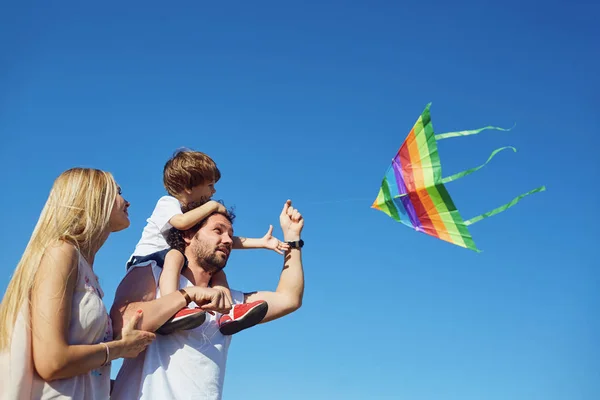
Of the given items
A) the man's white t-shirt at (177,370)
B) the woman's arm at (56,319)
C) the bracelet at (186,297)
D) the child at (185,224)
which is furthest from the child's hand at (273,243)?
the woman's arm at (56,319)

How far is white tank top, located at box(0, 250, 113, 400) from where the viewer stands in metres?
2.97

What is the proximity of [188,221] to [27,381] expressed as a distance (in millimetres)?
1961

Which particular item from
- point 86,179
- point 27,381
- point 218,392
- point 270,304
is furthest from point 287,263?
point 27,381

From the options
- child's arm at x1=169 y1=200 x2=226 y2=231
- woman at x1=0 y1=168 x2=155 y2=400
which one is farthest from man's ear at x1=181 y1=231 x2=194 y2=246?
woman at x1=0 y1=168 x2=155 y2=400

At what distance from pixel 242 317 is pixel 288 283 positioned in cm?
70

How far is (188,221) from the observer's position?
480cm

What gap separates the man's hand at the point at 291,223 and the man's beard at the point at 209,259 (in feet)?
2.08

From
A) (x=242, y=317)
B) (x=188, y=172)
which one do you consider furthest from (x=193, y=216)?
(x=242, y=317)

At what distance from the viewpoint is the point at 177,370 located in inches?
161

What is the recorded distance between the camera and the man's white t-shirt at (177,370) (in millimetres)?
4055

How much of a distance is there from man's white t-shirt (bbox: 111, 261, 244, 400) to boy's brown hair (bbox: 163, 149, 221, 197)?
1.37 meters

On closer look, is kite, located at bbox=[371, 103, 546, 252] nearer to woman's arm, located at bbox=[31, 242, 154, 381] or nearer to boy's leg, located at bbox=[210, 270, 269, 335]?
boy's leg, located at bbox=[210, 270, 269, 335]

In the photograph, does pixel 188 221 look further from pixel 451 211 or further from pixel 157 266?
pixel 451 211

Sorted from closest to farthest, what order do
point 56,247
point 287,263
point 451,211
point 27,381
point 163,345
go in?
1. point 27,381
2. point 56,247
3. point 163,345
4. point 287,263
5. point 451,211
